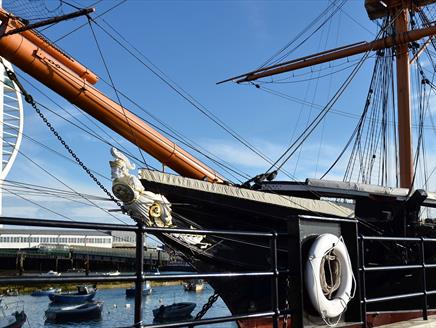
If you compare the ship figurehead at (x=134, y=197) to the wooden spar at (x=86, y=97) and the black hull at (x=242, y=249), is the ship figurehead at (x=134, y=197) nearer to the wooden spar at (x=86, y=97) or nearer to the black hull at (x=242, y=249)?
the black hull at (x=242, y=249)

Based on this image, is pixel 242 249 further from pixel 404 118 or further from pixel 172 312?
pixel 172 312

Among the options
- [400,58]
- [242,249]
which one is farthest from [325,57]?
[242,249]

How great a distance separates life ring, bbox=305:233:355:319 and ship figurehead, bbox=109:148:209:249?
598 centimetres

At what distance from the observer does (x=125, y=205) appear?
10.7m

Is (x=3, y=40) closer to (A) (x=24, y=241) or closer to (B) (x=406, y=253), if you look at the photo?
(B) (x=406, y=253)

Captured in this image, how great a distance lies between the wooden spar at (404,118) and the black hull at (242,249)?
9885 mm

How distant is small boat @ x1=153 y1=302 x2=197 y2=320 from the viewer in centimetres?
3034

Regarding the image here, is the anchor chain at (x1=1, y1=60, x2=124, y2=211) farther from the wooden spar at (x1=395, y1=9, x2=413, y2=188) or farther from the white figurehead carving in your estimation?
the wooden spar at (x1=395, y1=9, x2=413, y2=188)

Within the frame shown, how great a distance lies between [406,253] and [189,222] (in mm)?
4236

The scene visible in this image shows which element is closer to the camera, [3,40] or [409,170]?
[3,40]

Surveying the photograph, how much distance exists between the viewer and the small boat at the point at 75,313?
122ft

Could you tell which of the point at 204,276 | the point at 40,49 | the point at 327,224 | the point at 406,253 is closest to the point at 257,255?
the point at 406,253

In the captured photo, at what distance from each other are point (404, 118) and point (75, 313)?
1023 inches

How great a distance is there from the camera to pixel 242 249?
11.9 metres
